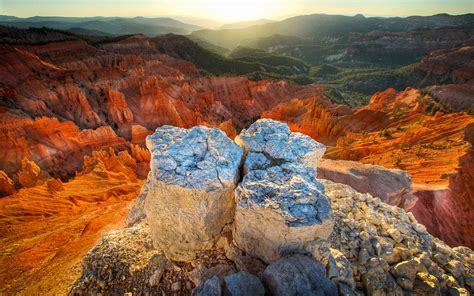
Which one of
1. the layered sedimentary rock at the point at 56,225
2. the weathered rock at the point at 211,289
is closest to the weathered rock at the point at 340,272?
the weathered rock at the point at 211,289

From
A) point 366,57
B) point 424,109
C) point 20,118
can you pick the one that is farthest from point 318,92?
point 366,57

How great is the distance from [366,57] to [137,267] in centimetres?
12281

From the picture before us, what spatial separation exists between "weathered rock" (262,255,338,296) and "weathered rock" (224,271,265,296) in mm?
160

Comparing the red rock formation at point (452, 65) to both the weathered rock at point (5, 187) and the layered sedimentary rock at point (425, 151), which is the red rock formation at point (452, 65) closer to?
the layered sedimentary rock at point (425, 151)

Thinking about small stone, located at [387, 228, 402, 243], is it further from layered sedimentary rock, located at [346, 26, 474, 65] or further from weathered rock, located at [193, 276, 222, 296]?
layered sedimentary rock, located at [346, 26, 474, 65]

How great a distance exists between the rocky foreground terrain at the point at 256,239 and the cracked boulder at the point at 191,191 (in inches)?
0.7

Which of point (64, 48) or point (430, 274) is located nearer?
point (430, 274)

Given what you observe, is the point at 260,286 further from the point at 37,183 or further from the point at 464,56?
the point at 464,56

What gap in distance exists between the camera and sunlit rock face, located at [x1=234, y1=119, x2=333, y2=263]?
353cm

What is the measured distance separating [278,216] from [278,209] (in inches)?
3.6

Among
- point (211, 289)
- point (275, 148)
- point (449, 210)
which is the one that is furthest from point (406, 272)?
point (449, 210)

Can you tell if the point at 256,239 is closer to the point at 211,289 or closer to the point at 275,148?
the point at 211,289

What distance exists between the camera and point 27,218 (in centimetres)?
1245

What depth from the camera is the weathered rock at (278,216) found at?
3514 millimetres
